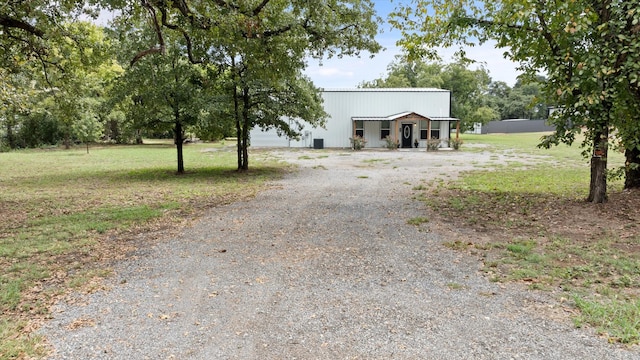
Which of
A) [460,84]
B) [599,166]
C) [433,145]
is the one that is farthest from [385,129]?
[599,166]

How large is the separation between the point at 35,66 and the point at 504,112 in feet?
254

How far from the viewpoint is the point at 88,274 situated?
4.69 m

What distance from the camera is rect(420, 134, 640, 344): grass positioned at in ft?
12.0

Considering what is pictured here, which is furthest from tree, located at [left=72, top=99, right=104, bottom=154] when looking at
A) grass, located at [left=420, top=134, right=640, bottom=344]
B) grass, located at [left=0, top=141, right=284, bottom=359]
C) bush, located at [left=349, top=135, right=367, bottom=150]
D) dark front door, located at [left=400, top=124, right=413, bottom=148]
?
grass, located at [left=420, top=134, right=640, bottom=344]

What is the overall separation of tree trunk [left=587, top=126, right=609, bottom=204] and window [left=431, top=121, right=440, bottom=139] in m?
23.9

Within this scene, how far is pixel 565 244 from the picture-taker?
548 cm


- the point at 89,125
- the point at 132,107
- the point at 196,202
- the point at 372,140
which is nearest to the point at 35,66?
the point at 132,107

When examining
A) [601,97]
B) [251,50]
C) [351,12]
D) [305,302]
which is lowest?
[305,302]

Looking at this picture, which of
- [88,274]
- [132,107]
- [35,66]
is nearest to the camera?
[88,274]

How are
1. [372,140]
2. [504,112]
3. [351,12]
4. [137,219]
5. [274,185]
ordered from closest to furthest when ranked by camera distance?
[137,219] < [351,12] < [274,185] < [372,140] < [504,112]

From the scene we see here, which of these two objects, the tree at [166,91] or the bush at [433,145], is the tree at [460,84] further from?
the tree at [166,91]

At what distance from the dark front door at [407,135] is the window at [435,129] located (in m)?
1.60

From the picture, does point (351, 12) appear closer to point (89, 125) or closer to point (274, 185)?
point (274, 185)

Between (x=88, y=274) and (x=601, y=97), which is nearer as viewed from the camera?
(x=88, y=274)
